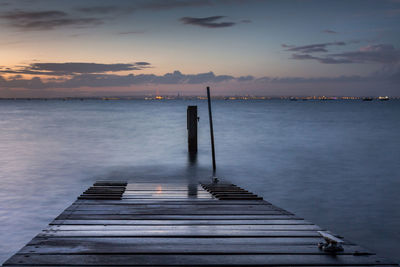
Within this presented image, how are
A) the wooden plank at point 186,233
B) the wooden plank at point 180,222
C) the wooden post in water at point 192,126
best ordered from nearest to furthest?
the wooden plank at point 186,233
the wooden plank at point 180,222
the wooden post in water at point 192,126

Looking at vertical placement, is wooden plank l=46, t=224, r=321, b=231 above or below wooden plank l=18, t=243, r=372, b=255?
below

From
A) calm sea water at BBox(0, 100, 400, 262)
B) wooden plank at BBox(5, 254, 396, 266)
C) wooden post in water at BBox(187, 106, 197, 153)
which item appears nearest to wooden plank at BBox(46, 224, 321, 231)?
wooden plank at BBox(5, 254, 396, 266)

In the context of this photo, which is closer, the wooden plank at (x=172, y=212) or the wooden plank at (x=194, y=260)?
the wooden plank at (x=194, y=260)

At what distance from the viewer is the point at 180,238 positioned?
541 cm

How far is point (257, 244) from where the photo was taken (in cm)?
516

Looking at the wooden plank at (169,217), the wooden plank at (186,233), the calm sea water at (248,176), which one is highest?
the wooden plank at (186,233)

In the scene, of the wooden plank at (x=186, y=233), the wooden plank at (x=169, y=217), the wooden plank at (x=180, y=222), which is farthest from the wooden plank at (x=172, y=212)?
the wooden plank at (x=186, y=233)

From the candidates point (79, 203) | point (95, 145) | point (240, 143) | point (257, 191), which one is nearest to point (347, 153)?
point (240, 143)

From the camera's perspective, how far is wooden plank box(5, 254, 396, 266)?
4.45 metres

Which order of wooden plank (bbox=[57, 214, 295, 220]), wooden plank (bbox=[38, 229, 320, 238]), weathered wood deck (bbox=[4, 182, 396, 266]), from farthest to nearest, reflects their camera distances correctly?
wooden plank (bbox=[57, 214, 295, 220]), wooden plank (bbox=[38, 229, 320, 238]), weathered wood deck (bbox=[4, 182, 396, 266])

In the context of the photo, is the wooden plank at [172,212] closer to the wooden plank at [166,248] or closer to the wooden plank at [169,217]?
the wooden plank at [169,217]

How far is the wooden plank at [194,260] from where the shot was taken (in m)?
4.45

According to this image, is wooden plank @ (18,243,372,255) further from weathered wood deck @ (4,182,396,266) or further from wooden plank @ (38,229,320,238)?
wooden plank @ (38,229,320,238)

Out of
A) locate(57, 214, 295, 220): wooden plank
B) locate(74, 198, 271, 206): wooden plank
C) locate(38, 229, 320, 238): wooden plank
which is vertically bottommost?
locate(74, 198, 271, 206): wooden plank
